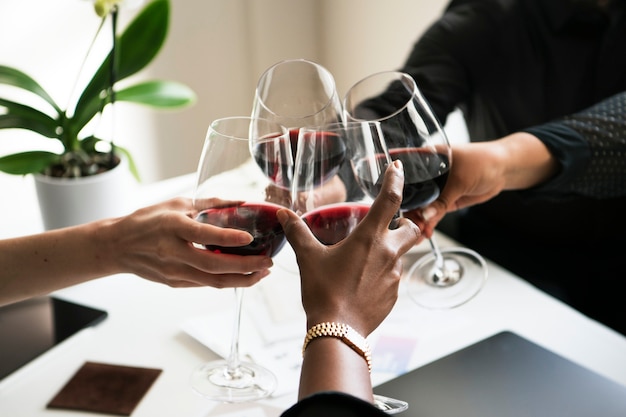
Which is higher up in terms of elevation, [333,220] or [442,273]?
Answer: [333,220]

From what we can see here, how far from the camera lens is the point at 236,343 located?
36.6 inches

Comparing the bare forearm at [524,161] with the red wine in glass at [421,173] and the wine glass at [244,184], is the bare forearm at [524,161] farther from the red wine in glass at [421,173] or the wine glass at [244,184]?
the wine glass at [244,184]

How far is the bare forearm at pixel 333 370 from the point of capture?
0.65 meters

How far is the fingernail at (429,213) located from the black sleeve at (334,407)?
51 centimetres

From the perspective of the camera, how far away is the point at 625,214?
1539mm

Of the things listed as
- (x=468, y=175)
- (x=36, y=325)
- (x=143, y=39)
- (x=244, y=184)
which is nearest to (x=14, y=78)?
(x=143, y=39)

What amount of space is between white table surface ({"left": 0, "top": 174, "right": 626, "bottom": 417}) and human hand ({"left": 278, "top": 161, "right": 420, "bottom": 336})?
0.26m

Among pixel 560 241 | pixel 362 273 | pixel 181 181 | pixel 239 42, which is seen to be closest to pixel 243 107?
pixel 239 42

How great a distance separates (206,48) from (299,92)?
1.97 meters

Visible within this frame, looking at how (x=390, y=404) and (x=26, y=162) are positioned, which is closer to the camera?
(x=390, y=404)

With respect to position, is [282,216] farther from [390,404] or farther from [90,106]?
[90,106]

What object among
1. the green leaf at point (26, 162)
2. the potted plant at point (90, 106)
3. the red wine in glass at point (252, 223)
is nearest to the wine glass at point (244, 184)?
the red wine in glass at point (252, 223)

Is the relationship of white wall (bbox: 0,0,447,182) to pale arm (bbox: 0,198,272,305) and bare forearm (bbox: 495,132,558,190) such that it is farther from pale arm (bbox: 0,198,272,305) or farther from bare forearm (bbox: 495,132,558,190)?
pale arm (bbox: 0,198,272,305)

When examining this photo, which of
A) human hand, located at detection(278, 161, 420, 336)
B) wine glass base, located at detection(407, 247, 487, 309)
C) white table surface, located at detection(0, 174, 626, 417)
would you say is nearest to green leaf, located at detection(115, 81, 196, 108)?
white table surface, located at detection(0, 174, 626, 417)
